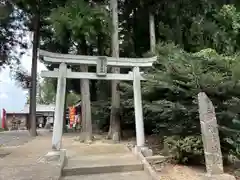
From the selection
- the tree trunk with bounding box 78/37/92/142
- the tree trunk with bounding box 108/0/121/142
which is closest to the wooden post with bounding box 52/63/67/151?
the tree trunk with bounding box 78/37/92/142

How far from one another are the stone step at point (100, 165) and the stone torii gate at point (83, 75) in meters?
0.71

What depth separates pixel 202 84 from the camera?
6391mm

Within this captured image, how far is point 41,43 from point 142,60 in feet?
38.4

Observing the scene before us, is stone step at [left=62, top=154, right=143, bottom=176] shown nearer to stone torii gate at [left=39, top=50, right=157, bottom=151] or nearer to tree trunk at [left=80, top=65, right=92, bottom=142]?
stone torii gate at [left=39, top=50, right=157, bottom=151]

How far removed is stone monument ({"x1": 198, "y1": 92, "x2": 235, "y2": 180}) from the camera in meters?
5.08

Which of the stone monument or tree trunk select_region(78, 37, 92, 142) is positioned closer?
the stone monument

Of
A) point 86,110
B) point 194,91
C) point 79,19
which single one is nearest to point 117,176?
point 194,91

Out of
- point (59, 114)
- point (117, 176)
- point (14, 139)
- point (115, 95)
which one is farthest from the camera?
point (14, 139)

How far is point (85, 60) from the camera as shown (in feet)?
26.0

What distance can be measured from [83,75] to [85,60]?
1.42ft

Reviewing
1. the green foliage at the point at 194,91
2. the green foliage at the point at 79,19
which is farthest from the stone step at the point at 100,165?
the green foliage at the point at 79,19

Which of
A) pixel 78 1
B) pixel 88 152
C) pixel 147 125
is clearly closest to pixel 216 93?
pixel 88 152

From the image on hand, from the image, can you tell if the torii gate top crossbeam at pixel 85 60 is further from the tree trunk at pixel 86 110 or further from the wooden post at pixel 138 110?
the tree trunk at pixel 86 110

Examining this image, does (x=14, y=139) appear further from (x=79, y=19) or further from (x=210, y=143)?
(x=210, y=143)
